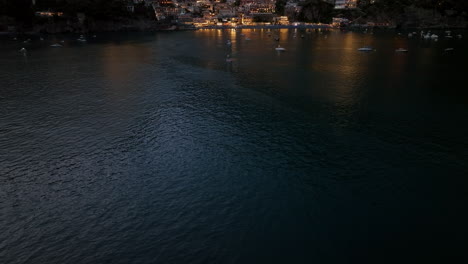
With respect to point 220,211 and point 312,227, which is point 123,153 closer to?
point 220,211

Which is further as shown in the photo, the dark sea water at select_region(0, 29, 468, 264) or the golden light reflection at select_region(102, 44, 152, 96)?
the golden light reflection at select_region(102, 44, 152, 96)

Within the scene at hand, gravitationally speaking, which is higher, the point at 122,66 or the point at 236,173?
the point at 122,66

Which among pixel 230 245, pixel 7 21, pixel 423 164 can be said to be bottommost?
pixel 230 245

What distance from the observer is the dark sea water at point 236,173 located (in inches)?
667

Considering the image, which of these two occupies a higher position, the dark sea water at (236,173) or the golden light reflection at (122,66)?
the golden light reflection at (122,66)

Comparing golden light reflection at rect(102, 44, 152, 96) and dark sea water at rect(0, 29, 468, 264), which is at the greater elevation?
golden light reflection at rect(102, 44, 152, 96)

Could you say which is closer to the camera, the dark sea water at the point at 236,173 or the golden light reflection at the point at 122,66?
the dark sea water at the point at 236,173

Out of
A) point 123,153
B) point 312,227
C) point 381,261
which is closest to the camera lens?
point 381,261

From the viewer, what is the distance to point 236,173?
24.4m

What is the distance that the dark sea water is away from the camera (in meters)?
A: 17.0

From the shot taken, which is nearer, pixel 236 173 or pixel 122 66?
pixel 236 173

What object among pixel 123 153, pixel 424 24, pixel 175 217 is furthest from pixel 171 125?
pixel 424 24

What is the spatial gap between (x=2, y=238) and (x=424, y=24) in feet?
639

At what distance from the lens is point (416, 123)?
33.4 meters
